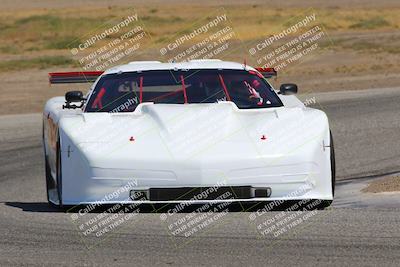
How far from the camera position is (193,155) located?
945 cm

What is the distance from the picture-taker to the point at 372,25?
56531mm

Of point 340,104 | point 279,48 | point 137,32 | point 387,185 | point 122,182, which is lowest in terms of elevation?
point 137,32

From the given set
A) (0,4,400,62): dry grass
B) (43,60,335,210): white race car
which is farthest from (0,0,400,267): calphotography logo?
(0,4,400,62): dry grass

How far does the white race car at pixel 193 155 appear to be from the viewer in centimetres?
941

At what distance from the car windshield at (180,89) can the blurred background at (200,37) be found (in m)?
14.3

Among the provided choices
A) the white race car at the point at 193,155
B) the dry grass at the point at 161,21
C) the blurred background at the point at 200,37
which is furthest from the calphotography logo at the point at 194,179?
the dry grass at the point at 161,21

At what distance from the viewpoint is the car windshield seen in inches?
429

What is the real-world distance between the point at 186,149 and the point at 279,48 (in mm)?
33664

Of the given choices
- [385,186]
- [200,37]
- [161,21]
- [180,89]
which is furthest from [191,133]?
[161,21]

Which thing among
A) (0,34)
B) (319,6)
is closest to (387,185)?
(0,34)

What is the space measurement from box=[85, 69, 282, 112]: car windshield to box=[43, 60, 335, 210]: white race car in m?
0.37

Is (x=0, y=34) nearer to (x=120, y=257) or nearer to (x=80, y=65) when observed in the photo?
(x=80, y=65)

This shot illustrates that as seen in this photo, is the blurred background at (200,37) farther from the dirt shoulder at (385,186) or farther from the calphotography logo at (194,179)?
the dirt shoulder at (385,186)

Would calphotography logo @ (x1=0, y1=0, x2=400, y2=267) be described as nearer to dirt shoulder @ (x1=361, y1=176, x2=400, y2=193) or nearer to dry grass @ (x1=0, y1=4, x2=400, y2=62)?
dirt shoulder @ (x1=361, y1=176, x2=400, y2=193)
